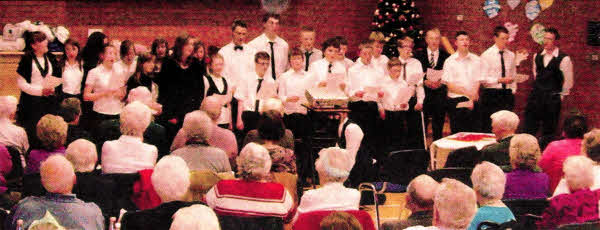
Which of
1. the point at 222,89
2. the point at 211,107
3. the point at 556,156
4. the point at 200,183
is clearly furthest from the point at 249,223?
the point at 222,89

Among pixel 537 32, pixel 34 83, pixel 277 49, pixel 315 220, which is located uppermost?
pixel 537 32

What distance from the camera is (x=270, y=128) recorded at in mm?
6219

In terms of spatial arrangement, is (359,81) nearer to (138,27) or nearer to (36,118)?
(36,118)

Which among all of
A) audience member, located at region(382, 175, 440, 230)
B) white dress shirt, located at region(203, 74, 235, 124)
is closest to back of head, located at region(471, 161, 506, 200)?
audience member, located at region(382, 175, 440, 230)

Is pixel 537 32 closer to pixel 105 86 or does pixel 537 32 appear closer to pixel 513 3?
pixel 513 3

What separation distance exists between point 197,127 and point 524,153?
83.4 inches

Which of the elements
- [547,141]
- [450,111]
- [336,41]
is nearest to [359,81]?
[336,41]

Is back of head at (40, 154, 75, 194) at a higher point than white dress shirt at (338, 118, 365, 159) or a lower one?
higher

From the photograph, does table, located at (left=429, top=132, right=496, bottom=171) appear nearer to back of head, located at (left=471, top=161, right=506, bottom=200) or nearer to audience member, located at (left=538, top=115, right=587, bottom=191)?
audience member, located at (left=538, top=115, right=587, bottom=191)

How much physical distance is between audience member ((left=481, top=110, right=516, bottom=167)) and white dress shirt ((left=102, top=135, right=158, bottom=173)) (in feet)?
8.12

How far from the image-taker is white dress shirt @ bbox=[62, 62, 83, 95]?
350 inches

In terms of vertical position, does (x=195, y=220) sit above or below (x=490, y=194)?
above

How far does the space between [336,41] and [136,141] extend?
13.2 feet

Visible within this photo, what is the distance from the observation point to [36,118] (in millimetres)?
8844
